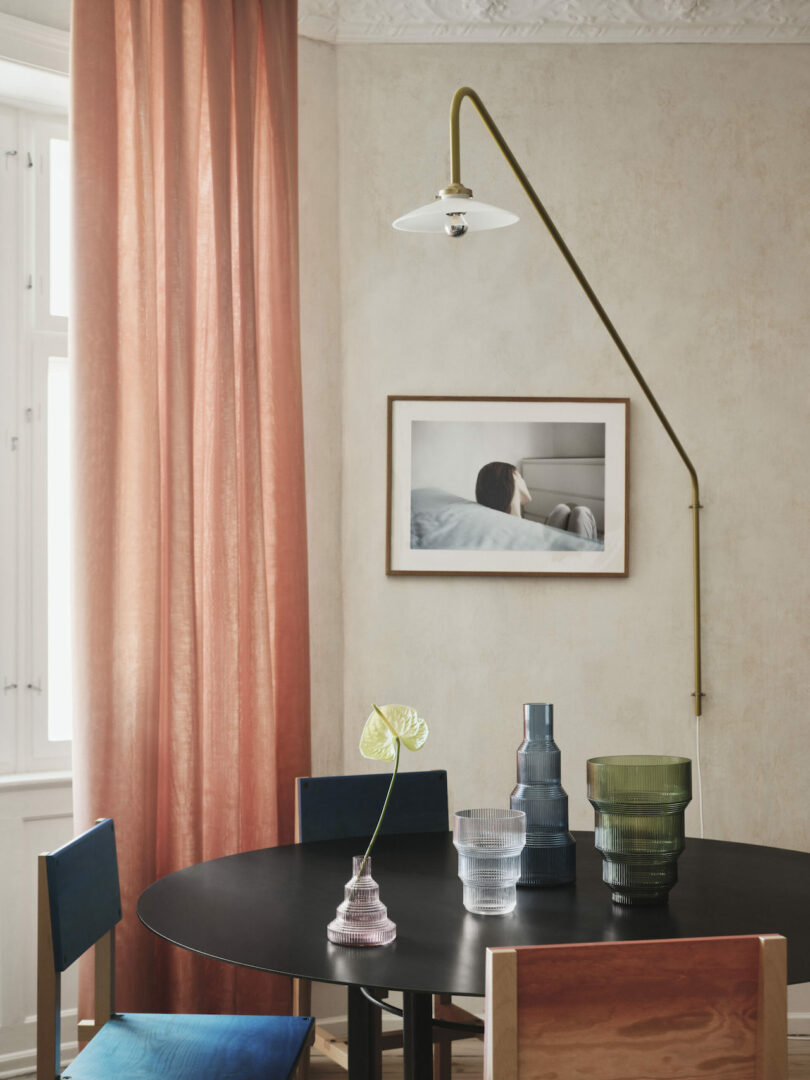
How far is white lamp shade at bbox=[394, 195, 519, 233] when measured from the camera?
2.05m

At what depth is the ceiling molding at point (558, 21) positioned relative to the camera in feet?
10.6

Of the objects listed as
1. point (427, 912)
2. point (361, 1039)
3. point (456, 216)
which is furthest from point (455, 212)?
point (361, 1039)

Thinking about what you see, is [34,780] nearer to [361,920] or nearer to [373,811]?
[373,811]

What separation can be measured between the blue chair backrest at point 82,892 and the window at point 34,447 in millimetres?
1021

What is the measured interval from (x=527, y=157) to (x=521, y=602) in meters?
1.35

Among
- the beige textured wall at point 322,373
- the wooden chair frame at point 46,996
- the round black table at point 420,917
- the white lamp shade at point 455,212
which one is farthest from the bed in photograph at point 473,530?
the wooden chair frame at point 46,996

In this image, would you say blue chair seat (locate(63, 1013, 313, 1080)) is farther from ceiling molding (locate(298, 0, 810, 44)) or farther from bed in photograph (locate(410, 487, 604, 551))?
ceiling molding (locate(298, 0, 810, 44))

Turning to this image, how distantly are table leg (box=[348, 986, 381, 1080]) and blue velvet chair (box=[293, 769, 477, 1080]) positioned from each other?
0.70 m

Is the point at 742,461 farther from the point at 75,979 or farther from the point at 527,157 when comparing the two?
the point at 75,979

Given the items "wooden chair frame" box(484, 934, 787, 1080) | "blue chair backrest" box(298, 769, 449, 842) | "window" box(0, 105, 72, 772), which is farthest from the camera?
"window" box(0, 105, 72, 772)

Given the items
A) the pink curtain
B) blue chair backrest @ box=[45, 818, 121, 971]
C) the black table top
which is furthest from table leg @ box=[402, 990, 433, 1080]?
the pink curtain

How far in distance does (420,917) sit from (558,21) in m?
2.70

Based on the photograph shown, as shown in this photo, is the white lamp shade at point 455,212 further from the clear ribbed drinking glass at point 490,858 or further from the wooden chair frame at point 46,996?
the wooden chair frame at point 46,996

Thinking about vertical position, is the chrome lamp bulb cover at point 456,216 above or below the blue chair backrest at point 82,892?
above
